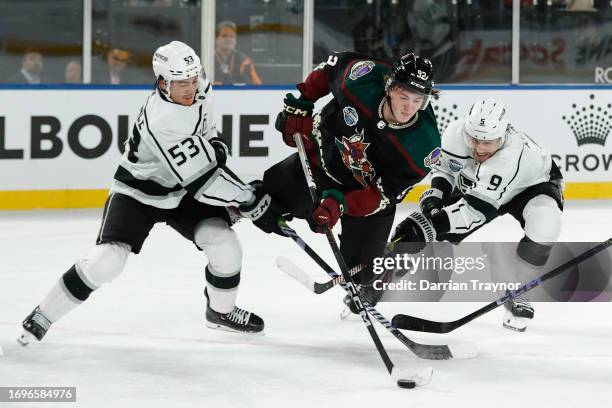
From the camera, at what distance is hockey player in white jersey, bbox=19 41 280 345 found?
3609 mm

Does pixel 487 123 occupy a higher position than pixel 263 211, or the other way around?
pixel 487 123

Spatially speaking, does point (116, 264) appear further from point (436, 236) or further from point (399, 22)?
point (399, 22)

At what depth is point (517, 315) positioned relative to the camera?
162 inches

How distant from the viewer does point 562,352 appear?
381cm

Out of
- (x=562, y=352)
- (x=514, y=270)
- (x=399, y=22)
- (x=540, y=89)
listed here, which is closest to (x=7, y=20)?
(x=399, y=22)

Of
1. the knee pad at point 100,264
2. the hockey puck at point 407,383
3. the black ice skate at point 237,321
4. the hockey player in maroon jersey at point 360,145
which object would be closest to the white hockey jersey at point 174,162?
the knee pad at point 100,264

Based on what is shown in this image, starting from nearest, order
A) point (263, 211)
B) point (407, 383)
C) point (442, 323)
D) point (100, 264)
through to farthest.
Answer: point (407, 383) < point (100, 264) < point (263, 211) < point (442, 323)

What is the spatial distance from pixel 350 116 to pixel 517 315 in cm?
87

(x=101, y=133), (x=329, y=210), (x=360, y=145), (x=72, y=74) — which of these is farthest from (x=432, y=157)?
(x=72, y=74)

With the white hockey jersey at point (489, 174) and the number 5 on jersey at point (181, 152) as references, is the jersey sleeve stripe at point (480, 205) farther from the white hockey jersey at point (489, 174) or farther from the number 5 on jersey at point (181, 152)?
the number 5 on jersey at point (181, 152)

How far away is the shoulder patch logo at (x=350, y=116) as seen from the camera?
3820 mm

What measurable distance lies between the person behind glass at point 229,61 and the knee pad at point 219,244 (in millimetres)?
3210

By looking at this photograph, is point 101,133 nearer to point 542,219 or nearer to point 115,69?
point 115,69

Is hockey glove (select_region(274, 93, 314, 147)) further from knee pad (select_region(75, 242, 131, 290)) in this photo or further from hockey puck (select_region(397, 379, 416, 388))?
hockey puck (select_region(397, 379, 416, 388))
